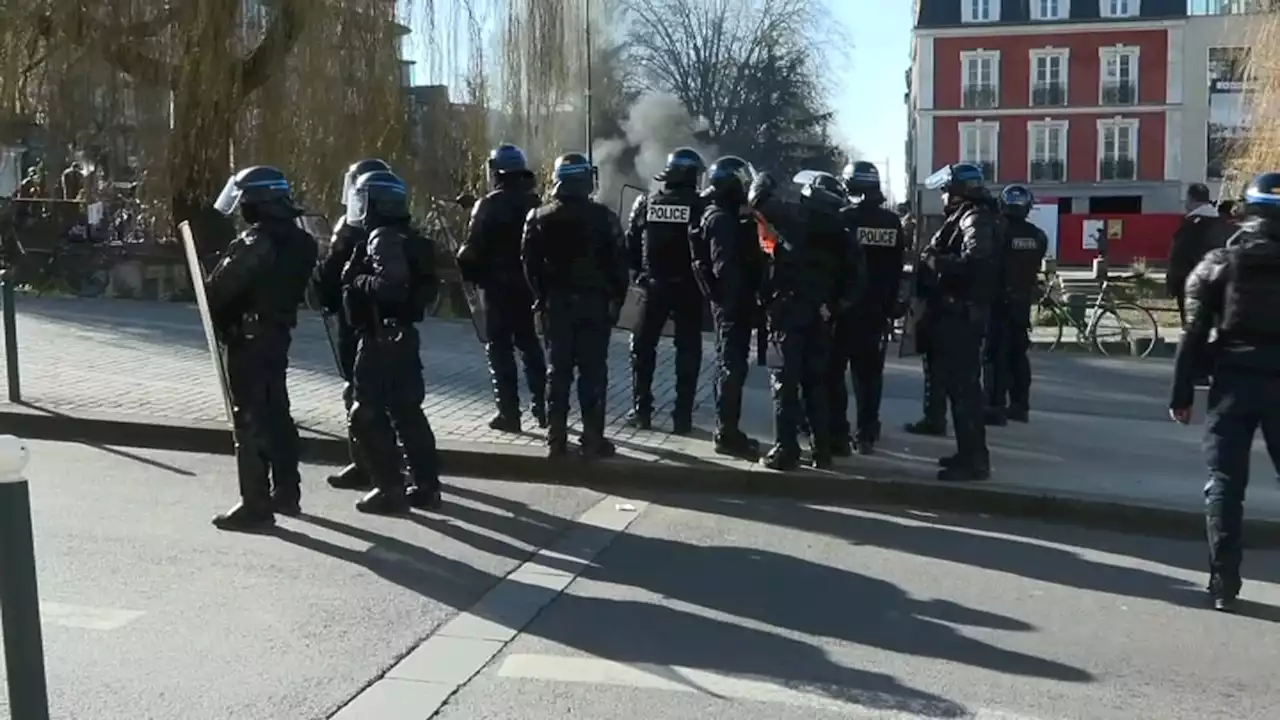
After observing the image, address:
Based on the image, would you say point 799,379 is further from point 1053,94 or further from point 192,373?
point 1053,94

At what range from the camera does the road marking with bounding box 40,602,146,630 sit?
17.4 feet

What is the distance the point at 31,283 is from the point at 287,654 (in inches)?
650

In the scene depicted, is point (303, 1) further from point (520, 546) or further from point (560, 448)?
point (520, 546)

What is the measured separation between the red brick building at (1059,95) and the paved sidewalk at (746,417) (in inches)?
1852

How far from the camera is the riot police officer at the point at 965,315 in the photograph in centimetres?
803

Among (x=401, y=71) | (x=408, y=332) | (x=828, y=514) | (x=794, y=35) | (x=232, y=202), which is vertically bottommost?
(x=828, y=514)

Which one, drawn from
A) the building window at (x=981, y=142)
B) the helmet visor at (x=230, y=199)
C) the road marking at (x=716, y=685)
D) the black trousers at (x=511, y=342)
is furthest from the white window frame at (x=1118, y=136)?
the road marking at (x=716, y=685)

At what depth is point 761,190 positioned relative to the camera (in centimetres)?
800

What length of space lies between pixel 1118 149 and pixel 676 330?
54.6 m

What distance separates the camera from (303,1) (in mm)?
15336

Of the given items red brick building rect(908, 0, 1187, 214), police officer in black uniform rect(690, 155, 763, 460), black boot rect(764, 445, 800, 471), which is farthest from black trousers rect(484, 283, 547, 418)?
red brick building rect(908, 0, 1187, 214)

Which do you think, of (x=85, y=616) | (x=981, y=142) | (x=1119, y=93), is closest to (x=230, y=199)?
(x=85, y=616)

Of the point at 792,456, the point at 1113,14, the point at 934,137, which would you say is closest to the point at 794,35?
the point at 934,137

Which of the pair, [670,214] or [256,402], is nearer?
[256,402]
